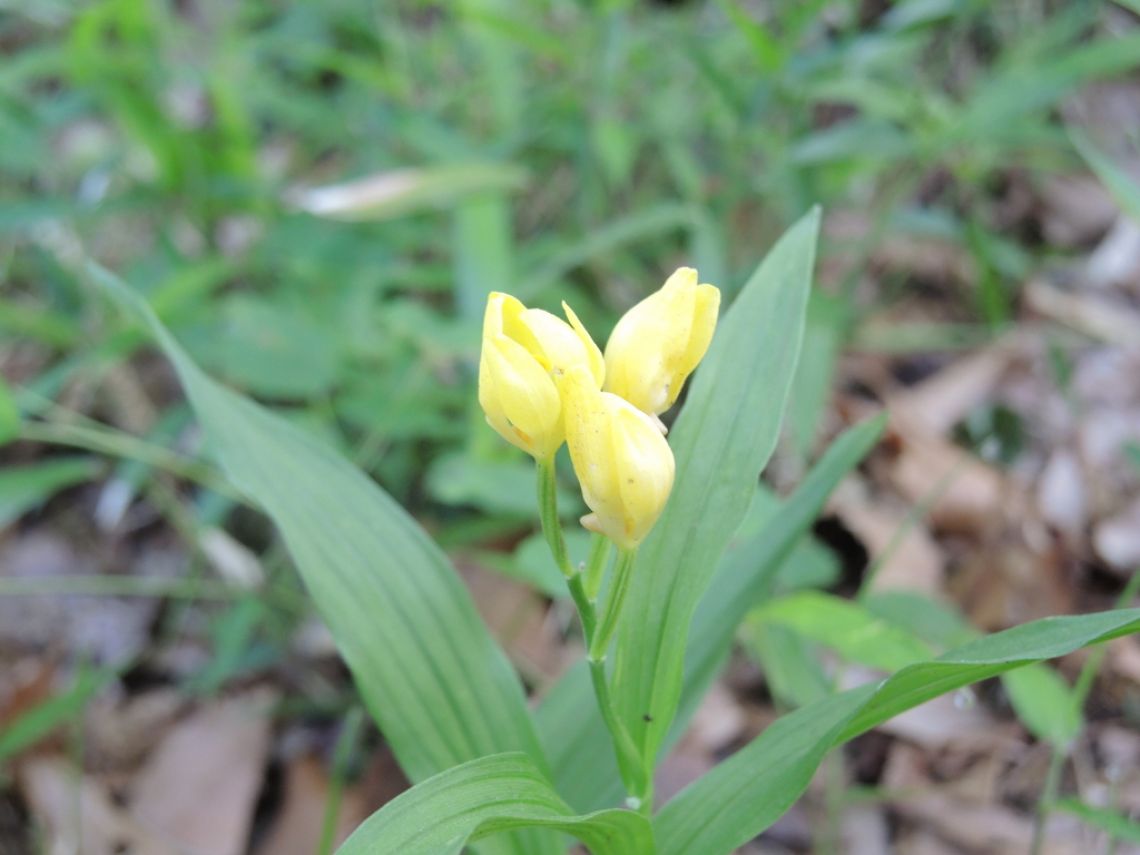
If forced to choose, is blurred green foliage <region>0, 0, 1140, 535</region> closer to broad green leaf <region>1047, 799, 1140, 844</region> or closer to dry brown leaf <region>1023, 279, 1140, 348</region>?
dry brown leaf <region>1023, 279, 1140, 348</region>

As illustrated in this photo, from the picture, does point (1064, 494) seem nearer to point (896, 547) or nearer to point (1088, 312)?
point (896, 547)

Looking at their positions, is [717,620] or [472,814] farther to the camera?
[717,620]

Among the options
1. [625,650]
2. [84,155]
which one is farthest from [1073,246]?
[84,155]

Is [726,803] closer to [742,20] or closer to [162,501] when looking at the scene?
[742,20]

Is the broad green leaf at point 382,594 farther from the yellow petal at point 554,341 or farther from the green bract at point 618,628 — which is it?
the yellow petal at point 554,341

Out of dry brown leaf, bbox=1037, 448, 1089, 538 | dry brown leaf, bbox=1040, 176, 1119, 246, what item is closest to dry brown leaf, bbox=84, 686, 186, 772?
dry brown leaf, bbox=1037, 448, 1089, 538

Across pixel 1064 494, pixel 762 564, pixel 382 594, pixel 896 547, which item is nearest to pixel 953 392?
pixel 1064 494
